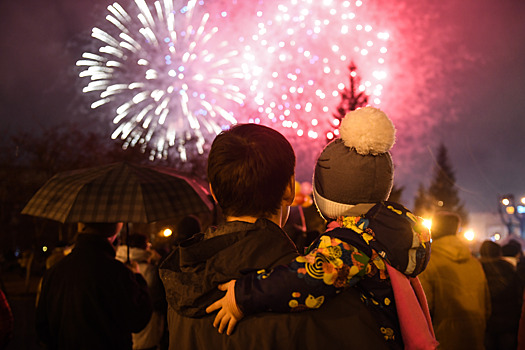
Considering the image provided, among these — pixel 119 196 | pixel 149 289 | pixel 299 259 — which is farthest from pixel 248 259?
pixel 149 289

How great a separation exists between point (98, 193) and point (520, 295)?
5.43 m

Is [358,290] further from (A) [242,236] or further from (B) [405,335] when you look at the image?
(A) [242,236]

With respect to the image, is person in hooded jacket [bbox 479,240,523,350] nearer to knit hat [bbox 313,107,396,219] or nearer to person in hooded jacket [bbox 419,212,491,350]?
person in hooded jacket [bbox 419,212,491,350]

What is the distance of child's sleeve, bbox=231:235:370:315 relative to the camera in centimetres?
153

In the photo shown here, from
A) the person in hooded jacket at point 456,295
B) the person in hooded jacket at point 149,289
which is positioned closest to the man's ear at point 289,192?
the person in hooded jacket at point 456,295

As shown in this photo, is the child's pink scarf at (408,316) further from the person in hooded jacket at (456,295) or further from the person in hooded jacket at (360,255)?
the person in hooded jacket at (456,295)

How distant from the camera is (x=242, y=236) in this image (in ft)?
5.49

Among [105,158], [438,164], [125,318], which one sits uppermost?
[125,318]

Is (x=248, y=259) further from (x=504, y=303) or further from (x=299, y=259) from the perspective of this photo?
(x=504, y=303)

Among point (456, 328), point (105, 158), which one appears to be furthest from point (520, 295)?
point (105, 158)

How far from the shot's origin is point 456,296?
15.9 ft

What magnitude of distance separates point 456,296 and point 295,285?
13.0ft

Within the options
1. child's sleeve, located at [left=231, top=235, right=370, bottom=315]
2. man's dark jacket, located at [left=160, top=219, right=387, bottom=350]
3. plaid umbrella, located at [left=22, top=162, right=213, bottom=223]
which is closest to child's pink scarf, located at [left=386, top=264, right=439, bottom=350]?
man's dark jacket, located at [left=160, top=219, right=387, bottom=350]

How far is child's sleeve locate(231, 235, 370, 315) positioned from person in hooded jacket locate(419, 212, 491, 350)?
11.7ft
